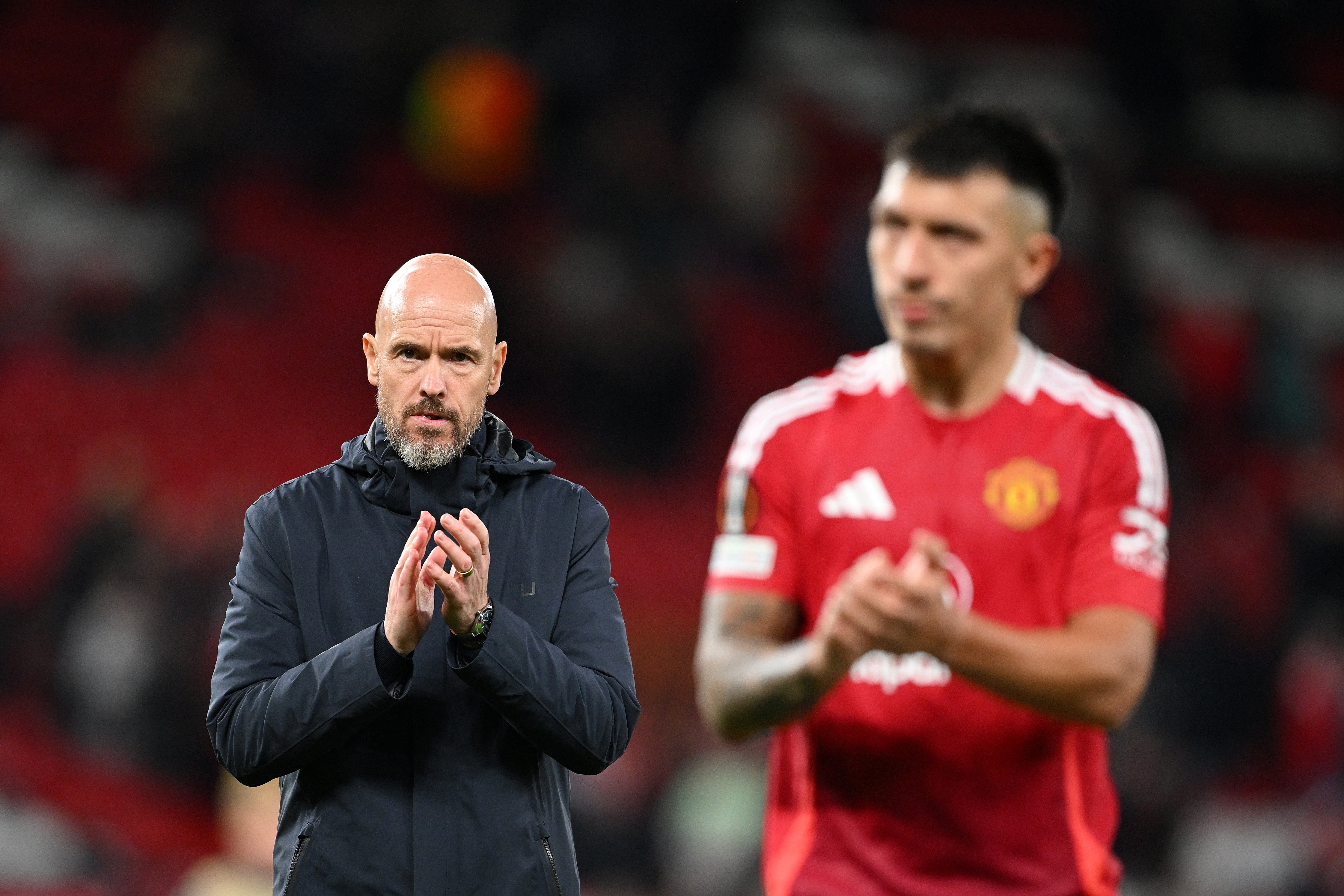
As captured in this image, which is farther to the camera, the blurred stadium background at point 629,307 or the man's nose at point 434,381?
the blurred stadium background at point 629,307

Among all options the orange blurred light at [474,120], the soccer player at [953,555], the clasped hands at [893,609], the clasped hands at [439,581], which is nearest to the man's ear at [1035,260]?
the soccer player at [953,555]

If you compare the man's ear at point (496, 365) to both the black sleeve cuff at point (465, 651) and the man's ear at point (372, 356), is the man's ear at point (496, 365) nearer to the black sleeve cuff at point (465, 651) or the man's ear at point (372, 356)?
the man's ear at point (372, 356)

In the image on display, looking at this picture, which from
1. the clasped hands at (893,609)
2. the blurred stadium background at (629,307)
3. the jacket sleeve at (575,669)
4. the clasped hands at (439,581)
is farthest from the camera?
the blurred stadium background at (629,307)

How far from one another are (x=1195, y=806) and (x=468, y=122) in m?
7.47

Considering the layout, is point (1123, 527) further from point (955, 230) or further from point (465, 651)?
point (465, 651)

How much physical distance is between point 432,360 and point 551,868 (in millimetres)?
938

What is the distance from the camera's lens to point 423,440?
2836mm

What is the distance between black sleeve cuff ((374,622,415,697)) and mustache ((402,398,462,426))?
422mm

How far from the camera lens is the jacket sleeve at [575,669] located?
263 cm

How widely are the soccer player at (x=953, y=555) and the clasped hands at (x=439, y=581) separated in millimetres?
472

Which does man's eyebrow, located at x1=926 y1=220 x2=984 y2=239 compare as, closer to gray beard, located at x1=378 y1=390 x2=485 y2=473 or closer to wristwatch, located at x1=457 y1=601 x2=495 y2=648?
gray beard, located at x1=378 y1=390 x2=485 y2=473

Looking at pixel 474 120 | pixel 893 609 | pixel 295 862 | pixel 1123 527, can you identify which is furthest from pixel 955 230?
pixel 474 120

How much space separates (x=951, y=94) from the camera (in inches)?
544

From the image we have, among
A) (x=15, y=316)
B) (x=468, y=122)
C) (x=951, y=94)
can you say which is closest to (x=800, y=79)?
(x=951, y=94)
